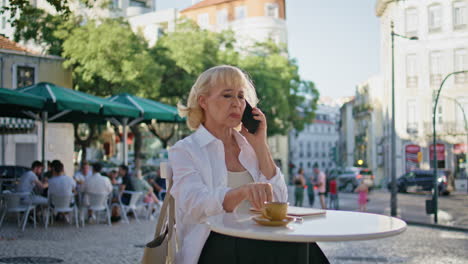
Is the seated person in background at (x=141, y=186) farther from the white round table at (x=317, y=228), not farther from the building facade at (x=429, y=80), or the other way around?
the building facade at (x=429, y=80)

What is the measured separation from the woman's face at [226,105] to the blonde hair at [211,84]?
0.09 ft

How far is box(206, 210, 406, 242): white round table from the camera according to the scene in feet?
8.12

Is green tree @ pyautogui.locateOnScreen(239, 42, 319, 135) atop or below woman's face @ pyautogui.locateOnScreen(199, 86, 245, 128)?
atop

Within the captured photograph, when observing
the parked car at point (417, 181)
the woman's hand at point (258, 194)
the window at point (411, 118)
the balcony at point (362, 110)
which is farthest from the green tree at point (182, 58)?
the balcony at point (362, 110)

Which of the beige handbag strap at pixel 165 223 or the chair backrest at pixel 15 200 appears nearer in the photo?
the beige handbag strap at pixel 165 223

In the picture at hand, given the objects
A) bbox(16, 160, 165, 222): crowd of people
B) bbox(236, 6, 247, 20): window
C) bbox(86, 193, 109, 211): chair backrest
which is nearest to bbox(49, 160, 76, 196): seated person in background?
bbox(16, 160, 165, 222): crowd of people

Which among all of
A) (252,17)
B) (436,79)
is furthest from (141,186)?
(252,17)

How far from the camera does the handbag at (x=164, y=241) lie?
122 inches

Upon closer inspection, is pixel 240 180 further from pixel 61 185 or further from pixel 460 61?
pixel 460 61

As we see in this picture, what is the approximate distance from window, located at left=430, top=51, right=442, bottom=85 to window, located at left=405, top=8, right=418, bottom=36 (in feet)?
8.14

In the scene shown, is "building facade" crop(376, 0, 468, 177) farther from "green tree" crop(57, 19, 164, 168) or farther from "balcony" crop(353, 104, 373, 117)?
"green tree" crop(57, 19, 164, 168)

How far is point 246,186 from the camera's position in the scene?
3002 millimetres

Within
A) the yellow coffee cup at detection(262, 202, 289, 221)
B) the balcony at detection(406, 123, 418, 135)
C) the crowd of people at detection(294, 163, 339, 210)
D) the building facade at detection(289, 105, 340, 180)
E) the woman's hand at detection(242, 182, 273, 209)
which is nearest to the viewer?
the yellow coffee cup at detection(262, 202, 289, 221)

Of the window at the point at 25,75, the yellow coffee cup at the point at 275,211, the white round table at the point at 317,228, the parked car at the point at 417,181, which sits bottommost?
the parked car at the point at 417,181
